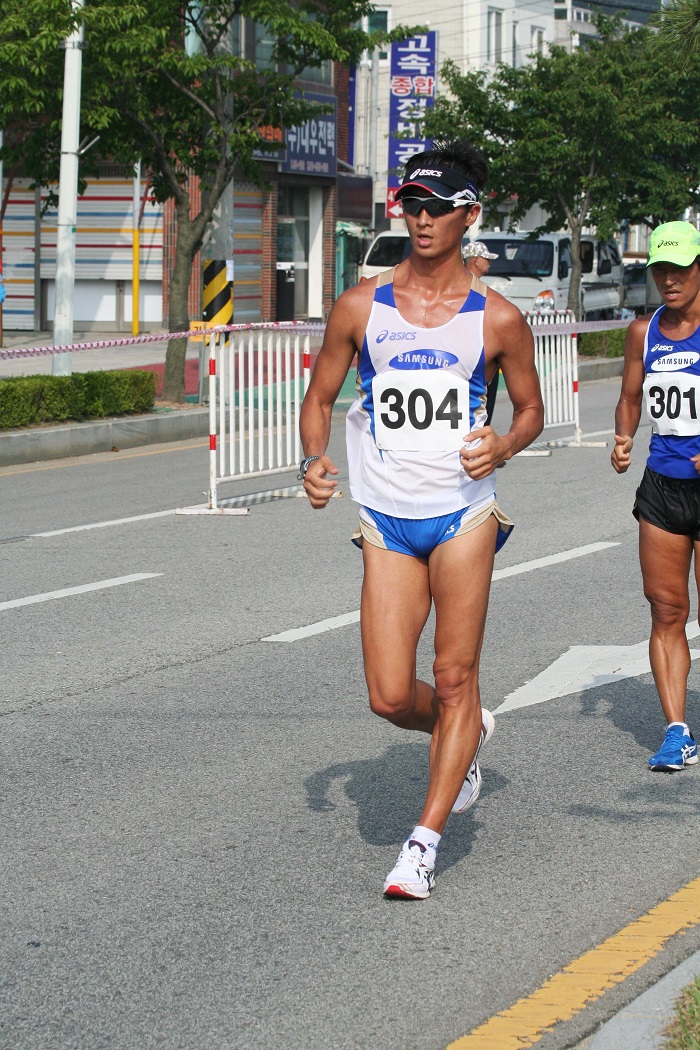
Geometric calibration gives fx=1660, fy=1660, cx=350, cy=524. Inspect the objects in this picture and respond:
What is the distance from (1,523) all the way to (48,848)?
701cm

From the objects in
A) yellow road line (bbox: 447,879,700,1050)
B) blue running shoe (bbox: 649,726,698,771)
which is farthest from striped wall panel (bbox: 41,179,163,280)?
yellow road line (bbox: 447,879,700,1050)

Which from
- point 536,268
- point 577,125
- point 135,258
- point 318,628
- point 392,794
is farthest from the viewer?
point 135,258

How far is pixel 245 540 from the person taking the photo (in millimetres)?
11031

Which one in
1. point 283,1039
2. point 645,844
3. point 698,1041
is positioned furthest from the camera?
point 645,844

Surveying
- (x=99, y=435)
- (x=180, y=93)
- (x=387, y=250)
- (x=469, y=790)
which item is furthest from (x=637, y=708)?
(x=387, y=250)

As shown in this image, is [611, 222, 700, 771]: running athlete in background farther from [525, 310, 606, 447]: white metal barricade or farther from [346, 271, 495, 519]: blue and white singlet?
[525, 310, 606, 447]: white metal barricade

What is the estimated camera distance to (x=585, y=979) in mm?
3986

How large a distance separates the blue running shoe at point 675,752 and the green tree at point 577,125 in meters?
24.0

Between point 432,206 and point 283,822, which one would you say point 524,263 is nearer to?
point 283,822

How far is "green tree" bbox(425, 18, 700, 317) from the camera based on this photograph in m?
29.0

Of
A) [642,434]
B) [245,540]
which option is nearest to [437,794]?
[245,540]

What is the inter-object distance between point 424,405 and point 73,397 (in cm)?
1231

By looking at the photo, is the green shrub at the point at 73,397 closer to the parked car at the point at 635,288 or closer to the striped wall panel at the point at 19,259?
the striped wall panel at the point at 19,259

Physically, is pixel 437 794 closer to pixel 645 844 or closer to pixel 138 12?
pixel 645 844
